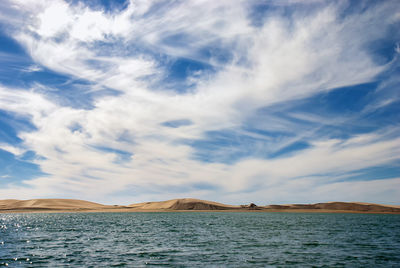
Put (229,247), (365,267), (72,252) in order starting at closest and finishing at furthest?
(365,267)
(72,252)
(229,247)

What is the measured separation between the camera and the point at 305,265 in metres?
22.9

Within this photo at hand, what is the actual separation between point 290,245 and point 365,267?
38.0ft

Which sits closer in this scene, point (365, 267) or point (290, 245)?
point (365, 267)

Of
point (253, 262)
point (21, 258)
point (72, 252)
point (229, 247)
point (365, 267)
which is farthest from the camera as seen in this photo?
point (229, 247)

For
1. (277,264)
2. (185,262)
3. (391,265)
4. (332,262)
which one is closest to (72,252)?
(185,262)

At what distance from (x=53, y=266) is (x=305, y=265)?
20842 millimetres

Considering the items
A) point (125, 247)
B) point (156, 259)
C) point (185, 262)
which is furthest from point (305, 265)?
point (125, 247)

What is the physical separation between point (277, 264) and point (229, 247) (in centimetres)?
971

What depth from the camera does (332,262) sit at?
2411 cm

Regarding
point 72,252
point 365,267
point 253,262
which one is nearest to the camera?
point 365,267

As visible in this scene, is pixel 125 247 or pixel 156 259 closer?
pixel 156 259

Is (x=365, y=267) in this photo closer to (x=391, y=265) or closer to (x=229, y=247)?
(x=391, y=265)

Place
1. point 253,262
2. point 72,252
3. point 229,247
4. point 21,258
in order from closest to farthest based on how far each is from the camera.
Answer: point 253,262
point 21,258
point 72,252
point 229,247

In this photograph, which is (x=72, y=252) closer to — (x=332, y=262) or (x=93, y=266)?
(x=93, y=266)
